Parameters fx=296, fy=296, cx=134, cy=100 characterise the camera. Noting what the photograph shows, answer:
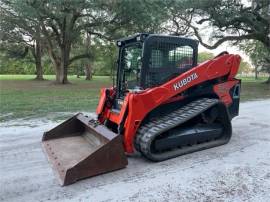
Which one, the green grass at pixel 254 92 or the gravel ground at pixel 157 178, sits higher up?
the green grass at pixel 254 92

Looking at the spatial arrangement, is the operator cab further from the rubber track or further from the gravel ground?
the gravel ground

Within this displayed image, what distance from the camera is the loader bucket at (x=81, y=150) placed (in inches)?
138

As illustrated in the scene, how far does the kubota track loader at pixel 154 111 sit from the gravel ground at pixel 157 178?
0.17 m

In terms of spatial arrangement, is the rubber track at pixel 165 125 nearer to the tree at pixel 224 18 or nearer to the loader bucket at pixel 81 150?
the loader bucket at pixel 81 150

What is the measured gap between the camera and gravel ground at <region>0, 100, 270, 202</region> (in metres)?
3.08

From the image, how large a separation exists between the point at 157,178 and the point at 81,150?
1.42m

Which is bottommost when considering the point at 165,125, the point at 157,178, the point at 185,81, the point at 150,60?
the point at 157,178

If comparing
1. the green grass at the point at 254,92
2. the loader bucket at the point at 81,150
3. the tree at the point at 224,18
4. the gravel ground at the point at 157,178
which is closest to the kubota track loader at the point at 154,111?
the loader bucket at the point at 81,150

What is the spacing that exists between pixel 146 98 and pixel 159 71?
72 cm

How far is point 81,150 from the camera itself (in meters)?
4.46

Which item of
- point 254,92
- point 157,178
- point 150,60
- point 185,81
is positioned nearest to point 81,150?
point 157,178

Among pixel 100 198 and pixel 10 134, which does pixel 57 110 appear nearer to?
pixel 10 134

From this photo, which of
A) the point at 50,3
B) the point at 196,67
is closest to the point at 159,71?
the point at 196,67

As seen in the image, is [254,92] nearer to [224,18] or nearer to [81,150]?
[224,18]
